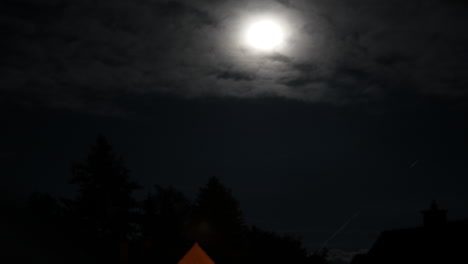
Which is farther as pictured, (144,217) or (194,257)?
(144,217)

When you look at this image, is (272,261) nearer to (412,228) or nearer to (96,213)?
(96,213)

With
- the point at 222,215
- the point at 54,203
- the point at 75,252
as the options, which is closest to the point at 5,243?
the point at 75,252

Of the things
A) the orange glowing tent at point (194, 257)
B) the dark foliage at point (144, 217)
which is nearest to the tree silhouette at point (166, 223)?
the dark foliage at point (144, 217)

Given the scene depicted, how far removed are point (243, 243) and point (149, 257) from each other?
14.9 m

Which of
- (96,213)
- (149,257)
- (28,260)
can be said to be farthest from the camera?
(96,213)

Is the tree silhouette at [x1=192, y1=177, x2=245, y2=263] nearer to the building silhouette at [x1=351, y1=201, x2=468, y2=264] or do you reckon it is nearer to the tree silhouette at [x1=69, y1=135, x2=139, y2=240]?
the tree silhouette at [x1=69, y1=135, x2=139, y2=240]

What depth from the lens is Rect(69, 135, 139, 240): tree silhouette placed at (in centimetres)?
4859

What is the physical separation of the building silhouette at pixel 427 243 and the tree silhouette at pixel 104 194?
26642 mm

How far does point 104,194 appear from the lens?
50.2 m

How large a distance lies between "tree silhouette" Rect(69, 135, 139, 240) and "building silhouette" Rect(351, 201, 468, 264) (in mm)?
26642

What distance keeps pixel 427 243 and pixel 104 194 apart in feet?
110

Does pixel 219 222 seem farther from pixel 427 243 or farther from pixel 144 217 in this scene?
pixel 427 243

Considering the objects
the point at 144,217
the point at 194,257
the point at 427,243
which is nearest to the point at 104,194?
the point at 144,217

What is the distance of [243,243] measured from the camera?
54.3m
